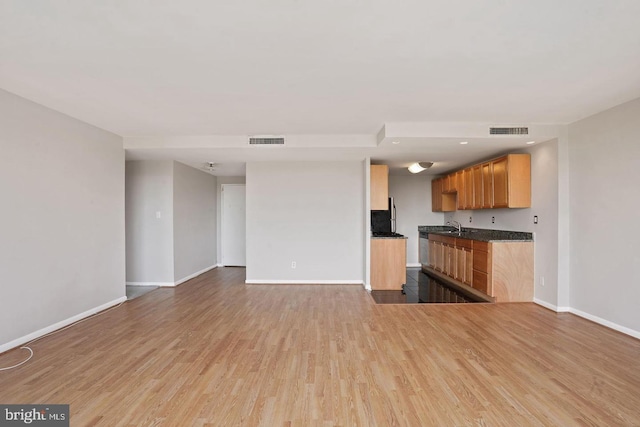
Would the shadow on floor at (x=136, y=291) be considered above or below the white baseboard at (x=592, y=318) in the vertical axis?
below

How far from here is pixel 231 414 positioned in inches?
73.7

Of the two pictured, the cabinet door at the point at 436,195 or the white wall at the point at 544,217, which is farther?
the cabinet door at the point at 436,195

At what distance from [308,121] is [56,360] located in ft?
11.5

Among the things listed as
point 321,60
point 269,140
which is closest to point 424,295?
point 269,140

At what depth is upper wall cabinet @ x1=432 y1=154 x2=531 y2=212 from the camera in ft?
14.4

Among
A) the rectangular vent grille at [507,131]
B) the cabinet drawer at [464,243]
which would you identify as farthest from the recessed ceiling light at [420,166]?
the rectangular vent grille at [507,131]

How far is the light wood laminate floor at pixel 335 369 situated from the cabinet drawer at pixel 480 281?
0.56m

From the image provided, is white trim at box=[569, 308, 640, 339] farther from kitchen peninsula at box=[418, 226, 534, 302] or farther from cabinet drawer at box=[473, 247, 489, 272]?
cabinet drawer at box=[473, 247, 489, 272]

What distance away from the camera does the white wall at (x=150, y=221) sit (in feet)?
17.6

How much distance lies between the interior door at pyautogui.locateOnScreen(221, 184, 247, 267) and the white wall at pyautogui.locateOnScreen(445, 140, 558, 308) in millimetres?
5824

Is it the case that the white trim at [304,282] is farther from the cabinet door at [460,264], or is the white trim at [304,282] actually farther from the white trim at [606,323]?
the white trim at [606,323]

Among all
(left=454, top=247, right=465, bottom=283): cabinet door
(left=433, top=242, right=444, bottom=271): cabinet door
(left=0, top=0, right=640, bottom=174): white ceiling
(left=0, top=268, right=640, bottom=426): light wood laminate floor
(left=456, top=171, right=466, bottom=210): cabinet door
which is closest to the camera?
(left=0, top=0, right=640, bottom=174): white ceiling

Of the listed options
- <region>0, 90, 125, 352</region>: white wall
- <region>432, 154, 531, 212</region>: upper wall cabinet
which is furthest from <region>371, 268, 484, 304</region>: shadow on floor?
<region>0, 90, 125, 352</region>: white wall

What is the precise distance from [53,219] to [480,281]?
5.76 meters
